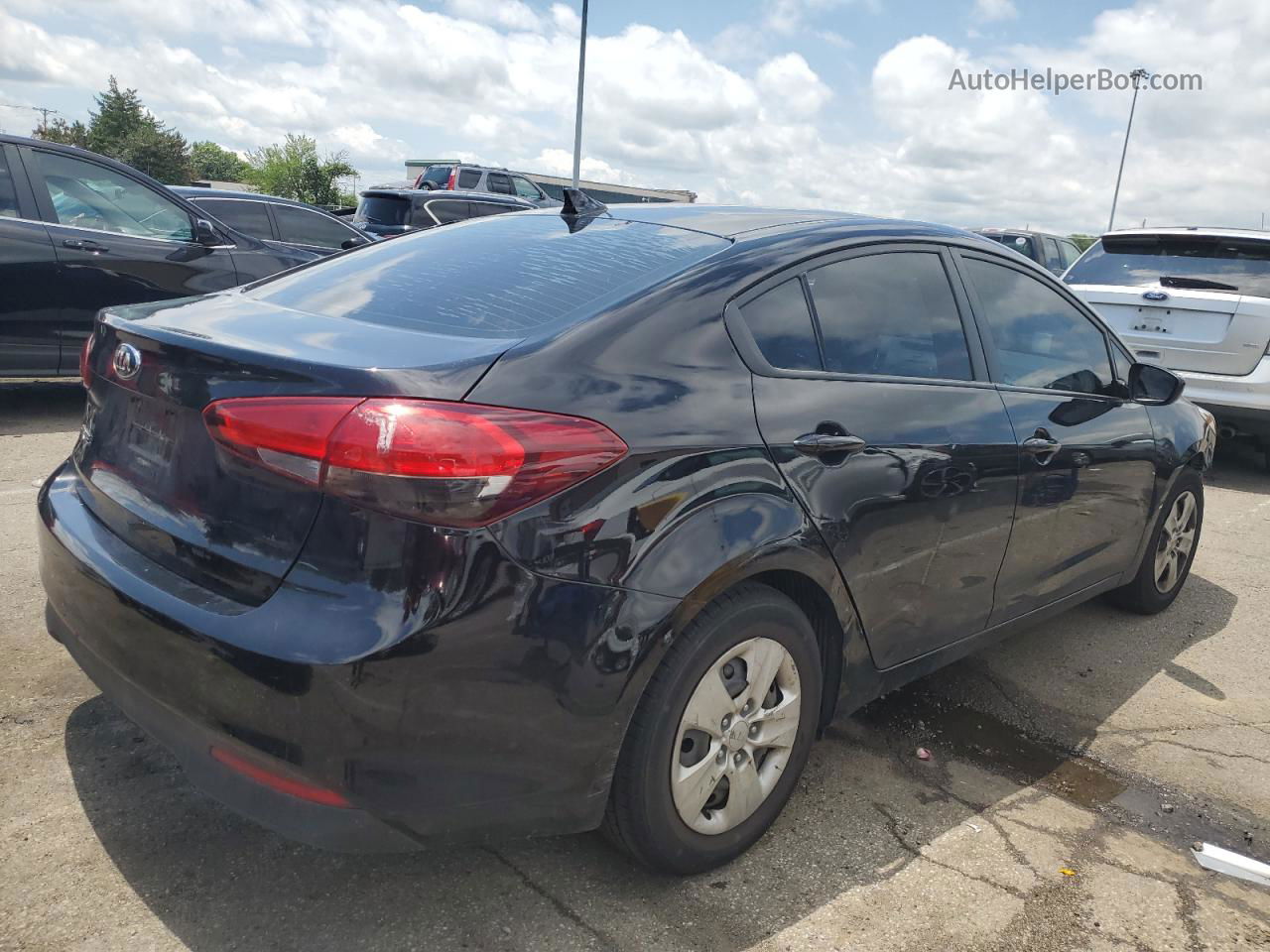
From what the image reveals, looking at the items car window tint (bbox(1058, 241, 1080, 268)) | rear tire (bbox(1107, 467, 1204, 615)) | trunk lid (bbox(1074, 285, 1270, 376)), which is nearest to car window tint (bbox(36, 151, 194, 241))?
rear tire (bbox(1107, 467, 1204, 615))

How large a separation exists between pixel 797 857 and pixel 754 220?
1.74 m

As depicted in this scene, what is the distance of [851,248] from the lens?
285cm

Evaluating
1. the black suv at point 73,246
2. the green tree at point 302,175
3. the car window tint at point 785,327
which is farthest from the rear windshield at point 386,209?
the green tree at point 302,175

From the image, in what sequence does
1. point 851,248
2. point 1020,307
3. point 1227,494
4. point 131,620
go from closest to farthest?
point 131,620 < point 851,248 < point 1020,307 < point 1227,494

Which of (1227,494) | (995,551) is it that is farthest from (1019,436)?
(1227,494)

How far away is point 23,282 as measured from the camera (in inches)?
248

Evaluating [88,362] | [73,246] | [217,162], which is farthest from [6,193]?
[217,162]

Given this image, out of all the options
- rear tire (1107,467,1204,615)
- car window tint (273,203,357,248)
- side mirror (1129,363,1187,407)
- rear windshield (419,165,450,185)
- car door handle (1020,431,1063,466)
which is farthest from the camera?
rear windshield (419,165,450,185)

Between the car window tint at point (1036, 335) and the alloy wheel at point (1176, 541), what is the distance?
0.99 metres

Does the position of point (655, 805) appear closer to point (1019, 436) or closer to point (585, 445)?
point (585, 445)

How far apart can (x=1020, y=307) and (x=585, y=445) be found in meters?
2.13

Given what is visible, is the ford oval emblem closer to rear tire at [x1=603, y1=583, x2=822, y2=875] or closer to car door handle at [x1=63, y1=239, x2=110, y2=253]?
rear tire at [x1=603, y1=583, x2=822, y2=875]

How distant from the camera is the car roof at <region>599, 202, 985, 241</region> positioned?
9.19 feet

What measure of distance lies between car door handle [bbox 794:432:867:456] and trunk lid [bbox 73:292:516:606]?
0.79 meters
